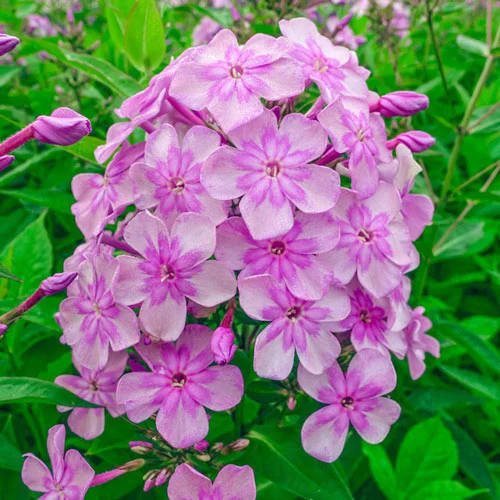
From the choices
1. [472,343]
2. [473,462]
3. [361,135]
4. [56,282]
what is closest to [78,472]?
[56,282]

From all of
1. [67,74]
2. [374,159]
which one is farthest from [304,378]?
[67,74]

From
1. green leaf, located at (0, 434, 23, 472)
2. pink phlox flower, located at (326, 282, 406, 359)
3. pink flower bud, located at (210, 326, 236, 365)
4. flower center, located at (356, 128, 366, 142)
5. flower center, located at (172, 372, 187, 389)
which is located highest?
flower center, located at (356, 128, 366, 142)

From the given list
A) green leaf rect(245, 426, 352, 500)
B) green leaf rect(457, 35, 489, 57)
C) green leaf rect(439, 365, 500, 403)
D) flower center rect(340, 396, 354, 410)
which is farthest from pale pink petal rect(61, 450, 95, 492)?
green leaf rect(457, 35, 489, 57)

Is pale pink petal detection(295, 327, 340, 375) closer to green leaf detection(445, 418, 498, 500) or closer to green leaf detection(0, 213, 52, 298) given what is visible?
green leaf detection(0, 213, 52, 298)

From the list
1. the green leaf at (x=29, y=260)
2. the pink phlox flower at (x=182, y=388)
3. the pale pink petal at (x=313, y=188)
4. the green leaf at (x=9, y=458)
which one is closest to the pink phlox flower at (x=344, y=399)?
the pink phlox flower at (x=182, y=388)

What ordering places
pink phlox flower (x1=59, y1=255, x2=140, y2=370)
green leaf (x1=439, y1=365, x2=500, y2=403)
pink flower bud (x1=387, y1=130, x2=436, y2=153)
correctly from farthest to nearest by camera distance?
green leaf (x1=439, y1=365, x2=500, y2=403)
pink flower bud (x1=387, y1=130, x2=436, y2=153)
pink phlox flower (x1=59, y1=255, x2=140, y2=370)

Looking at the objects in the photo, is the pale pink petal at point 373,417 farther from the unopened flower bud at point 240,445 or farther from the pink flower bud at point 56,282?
the pink flower bud at point 56,282
